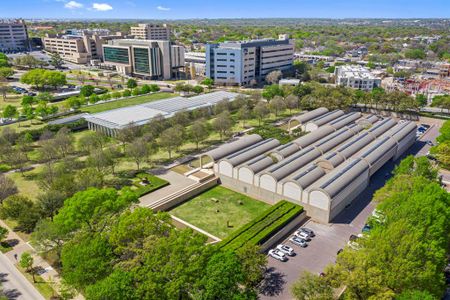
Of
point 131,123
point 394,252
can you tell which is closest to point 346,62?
point 131,123

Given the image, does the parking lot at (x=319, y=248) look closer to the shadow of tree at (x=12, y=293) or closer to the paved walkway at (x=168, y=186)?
the paved walkway at (x=168, y=186)

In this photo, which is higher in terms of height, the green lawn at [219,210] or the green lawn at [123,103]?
the green lawn at [123,103]

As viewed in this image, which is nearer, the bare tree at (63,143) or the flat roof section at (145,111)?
the bare tree at (63,143)

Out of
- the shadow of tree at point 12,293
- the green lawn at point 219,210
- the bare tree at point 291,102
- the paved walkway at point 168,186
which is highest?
the bare tree at point 291,102

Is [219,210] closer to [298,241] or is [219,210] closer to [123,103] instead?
[298,241]

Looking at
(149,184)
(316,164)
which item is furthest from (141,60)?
(316,164)

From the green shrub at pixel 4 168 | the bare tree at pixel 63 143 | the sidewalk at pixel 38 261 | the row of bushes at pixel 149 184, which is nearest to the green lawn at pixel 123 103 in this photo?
the bare tree at pixel 63 143

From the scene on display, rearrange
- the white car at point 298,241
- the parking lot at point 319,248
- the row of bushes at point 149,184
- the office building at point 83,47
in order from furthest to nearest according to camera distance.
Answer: the office building at point 83,47
the row of bushes at point 149,184
the white car at point 298,241
the parking lot at point 319,248
